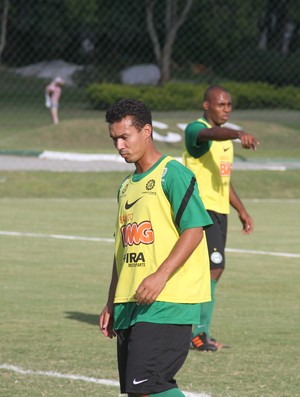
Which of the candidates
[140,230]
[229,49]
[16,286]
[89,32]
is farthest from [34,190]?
[89,32]

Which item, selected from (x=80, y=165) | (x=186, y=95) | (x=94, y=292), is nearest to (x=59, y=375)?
(x=94, y=292)

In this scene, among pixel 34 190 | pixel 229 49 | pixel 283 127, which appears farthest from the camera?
pixel 229 49

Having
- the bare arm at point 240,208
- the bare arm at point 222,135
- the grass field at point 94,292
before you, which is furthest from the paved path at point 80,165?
the bare arm at point 222,135

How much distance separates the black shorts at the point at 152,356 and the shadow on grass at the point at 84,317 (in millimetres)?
4822

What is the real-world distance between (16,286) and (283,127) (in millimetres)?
25605

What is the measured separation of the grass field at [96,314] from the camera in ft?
26.8

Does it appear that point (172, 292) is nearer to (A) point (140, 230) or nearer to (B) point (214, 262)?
(A) point (140, 230)

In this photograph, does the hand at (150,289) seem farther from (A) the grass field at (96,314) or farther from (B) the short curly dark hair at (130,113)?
(A) the grass field at (96,314)

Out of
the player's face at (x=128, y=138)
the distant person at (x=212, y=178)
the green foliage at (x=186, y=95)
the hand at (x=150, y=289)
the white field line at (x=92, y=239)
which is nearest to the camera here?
the hand at (x=150, y=289)

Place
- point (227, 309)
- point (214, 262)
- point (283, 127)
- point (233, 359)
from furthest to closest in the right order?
point (283, 127), point (227, 309), point (214, 262), point (233, 359)

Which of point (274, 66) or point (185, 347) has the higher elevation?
point (185, 347)

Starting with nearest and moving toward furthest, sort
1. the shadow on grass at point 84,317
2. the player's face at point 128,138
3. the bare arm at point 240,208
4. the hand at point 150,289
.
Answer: the hand at point 150,289
the player's face at point 128,138
the bare arm at point 240,208
the shadow on grass at point 84,317

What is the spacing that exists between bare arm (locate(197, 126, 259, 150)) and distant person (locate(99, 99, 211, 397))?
2.24m

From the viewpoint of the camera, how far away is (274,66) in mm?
55844
